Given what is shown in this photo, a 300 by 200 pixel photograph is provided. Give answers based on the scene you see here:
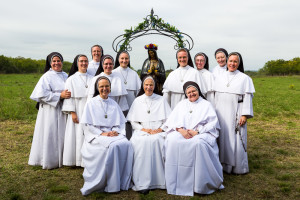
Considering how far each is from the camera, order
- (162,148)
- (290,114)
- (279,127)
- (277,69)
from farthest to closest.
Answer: (277,69)
(290,114)
(279,127)
(162,148)

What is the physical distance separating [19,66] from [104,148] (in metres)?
63.2

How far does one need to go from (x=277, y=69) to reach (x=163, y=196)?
86217 millimetres

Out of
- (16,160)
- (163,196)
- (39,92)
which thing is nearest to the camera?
(163,196)

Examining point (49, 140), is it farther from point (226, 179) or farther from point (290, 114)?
point (290, 114)

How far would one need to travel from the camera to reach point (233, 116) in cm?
609

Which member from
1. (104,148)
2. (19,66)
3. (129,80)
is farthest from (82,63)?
(19,66)

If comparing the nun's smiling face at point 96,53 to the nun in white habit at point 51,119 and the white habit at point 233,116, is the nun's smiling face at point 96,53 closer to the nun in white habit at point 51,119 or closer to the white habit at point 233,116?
the nun in white habit at point 51,119

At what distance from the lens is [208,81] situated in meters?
6.33

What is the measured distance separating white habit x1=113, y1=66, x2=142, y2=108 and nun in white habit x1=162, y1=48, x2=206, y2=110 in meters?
0.78

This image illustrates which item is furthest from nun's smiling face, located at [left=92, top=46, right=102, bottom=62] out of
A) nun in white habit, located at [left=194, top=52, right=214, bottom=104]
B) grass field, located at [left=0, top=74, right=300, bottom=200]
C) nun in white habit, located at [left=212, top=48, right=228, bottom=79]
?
nun in white habit, located at [left=212, top=48, right=228, bottom=79]

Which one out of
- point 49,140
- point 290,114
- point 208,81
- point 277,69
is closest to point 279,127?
point 290,114

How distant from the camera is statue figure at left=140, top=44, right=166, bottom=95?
707cm

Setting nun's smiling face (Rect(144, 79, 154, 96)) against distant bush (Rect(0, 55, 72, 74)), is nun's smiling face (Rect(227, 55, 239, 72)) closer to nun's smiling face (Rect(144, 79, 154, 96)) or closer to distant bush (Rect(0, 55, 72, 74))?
nun's smiling face (Rect(144, 79, 154, 96))

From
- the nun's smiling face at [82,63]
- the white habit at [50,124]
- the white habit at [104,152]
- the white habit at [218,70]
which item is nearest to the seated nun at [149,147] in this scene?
the white habit at [104,152]
